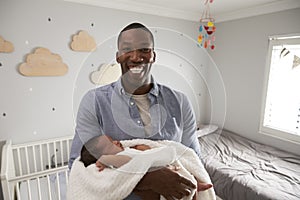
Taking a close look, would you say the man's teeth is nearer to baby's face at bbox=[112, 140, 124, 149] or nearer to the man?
the man

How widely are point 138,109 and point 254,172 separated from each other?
1562mm

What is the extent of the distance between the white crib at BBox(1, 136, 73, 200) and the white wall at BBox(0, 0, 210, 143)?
106 mm

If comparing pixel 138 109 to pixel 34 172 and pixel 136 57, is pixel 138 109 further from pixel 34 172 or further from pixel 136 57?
pixel 34 172

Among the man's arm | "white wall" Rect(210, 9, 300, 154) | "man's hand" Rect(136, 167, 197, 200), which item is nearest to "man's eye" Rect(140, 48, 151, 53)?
the man's arm

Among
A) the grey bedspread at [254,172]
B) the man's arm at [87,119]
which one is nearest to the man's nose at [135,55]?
the man's arm at [87,119]

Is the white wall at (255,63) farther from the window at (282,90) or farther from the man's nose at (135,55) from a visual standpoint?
the man's nose at (135,55)

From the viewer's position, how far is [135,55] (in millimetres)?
300

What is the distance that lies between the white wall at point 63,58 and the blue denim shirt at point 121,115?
30mm

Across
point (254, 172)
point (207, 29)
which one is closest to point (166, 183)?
point (207, 29)

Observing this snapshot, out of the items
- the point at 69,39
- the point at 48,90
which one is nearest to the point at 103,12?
the point at 69,39

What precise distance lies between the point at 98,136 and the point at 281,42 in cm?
192

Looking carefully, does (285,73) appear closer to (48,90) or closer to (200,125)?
(200,125)

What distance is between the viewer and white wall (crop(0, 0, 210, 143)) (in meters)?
0.36

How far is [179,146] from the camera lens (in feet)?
1.28
